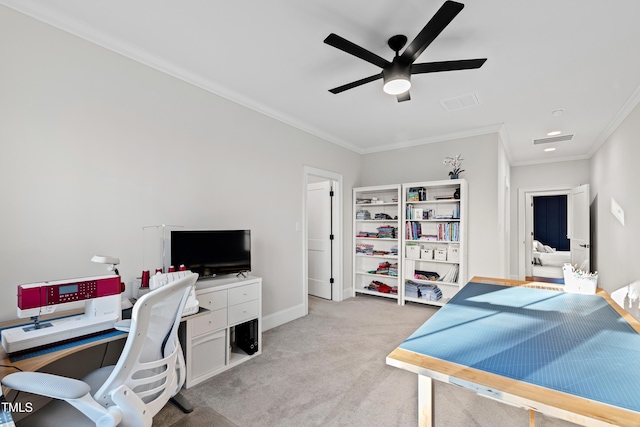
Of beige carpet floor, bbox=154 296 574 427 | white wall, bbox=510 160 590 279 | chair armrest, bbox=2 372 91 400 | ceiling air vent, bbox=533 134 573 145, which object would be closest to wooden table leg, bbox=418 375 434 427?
beige carpet floor, bbox=154 296 574 427

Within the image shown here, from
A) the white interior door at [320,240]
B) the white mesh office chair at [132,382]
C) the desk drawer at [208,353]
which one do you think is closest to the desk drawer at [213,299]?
the desk drawer at [208,353]

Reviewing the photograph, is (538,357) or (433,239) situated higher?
(433,239)

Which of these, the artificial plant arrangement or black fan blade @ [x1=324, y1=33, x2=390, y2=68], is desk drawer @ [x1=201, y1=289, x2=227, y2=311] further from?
the artificial plant arrangement

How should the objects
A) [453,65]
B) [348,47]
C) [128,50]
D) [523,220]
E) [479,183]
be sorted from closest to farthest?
1. [348,47]
2. [453,65]
3. [128,50]
4. [479,183]
5. [523,220]

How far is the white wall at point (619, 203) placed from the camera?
3.16 metres

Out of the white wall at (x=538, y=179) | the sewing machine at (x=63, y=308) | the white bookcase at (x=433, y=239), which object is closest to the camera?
the sewing machine at (x=63, y=308)

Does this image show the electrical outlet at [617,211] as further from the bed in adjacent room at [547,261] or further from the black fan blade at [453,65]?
the bed in adjacent room at [547,261]

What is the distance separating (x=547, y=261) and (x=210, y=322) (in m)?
10.2

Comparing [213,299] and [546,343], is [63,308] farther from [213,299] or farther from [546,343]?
[546,343]

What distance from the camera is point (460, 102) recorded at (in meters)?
3.32

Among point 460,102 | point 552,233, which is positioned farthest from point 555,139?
point 552,233

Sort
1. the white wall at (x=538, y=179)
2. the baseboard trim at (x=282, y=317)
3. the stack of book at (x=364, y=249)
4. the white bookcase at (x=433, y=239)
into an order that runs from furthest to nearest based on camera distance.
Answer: the white wall at (x=538, y=179)
the stack of book at (x=364, y=249)
the white bookcase at (x=433, y=239)
the baseboard trim at (x=282, y=317)

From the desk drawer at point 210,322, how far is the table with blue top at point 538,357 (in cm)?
175

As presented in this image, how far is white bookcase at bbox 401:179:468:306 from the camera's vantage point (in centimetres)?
418
